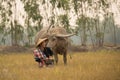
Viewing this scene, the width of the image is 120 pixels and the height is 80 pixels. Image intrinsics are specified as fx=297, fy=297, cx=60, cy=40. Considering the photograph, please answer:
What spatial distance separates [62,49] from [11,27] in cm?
3349

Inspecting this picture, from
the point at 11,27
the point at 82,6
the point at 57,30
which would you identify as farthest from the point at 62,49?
the point at 82,6

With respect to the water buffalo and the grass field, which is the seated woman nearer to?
the grass field

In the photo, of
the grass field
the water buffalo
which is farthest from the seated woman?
the water buffalo

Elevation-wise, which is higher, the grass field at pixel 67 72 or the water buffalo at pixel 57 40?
the water buffalo at pixel 57 40

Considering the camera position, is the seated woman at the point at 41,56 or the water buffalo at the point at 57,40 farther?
the water buffalo at the point at 57,40

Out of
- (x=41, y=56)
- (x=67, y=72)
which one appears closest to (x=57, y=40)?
(x=41, y=56)

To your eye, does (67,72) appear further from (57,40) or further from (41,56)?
(57,40)

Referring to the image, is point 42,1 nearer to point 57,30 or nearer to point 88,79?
point 57,30

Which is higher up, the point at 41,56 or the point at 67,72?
the point at 41,56

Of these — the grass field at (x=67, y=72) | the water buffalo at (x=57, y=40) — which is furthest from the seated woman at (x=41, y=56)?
the water buffalo at (x=57, y=40)

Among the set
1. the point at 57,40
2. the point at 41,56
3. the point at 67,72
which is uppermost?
the point at 57,40

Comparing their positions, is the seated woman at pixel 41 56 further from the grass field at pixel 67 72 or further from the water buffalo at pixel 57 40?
the water buffalo at pixel 57 40

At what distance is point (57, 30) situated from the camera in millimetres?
15094

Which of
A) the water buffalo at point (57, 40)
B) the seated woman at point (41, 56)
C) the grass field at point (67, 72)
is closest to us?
the grass field at point (67, 72)
